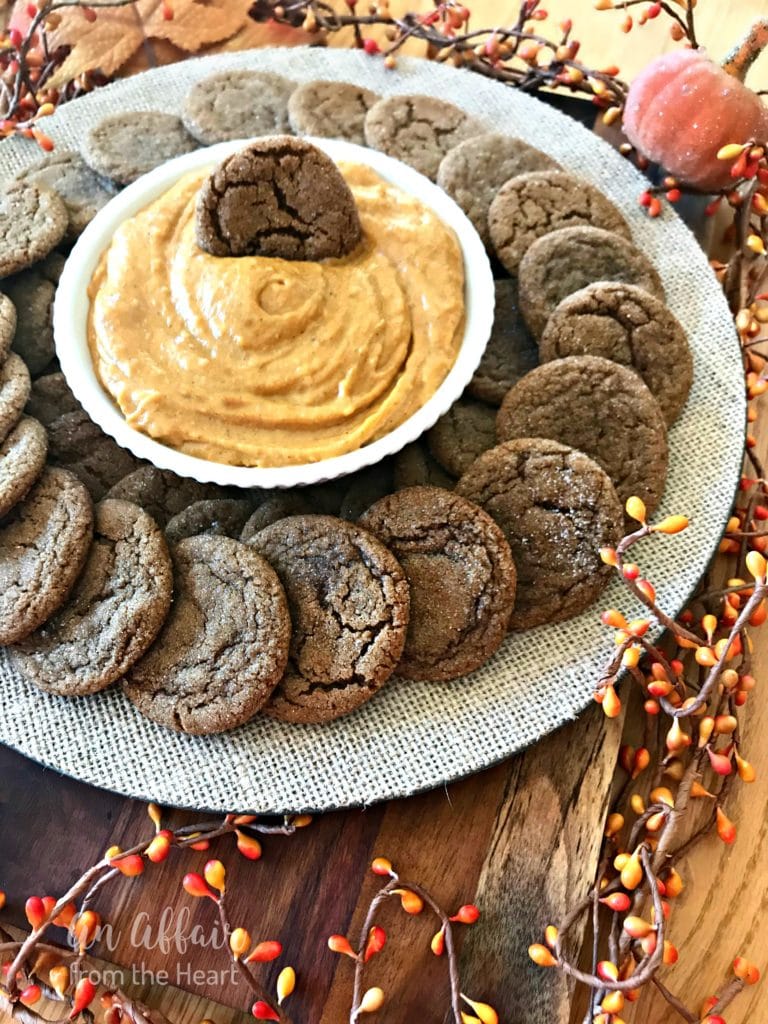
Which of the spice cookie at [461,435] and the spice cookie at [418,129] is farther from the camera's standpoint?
the spice cookie at [418,129]

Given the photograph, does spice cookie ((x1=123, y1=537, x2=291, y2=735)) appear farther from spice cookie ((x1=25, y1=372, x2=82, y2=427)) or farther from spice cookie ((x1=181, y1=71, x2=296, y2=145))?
spice cookie ((x1=181, y1=71, x2=296, y2=145))

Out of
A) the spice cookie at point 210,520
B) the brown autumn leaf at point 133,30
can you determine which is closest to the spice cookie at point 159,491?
the spice cookie at point 210,520

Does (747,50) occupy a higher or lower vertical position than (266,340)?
higher

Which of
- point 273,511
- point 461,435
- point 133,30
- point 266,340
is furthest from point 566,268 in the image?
point 133,30

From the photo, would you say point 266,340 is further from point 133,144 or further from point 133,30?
point 133,30

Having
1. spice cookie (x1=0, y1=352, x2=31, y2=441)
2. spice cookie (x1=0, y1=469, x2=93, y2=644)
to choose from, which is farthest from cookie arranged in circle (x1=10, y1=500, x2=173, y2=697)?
spice cookie (x1=0, y1=352, x2=31, y2=441)

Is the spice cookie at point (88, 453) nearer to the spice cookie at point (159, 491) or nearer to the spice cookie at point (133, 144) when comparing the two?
the spice cookie at point (159, 491)
